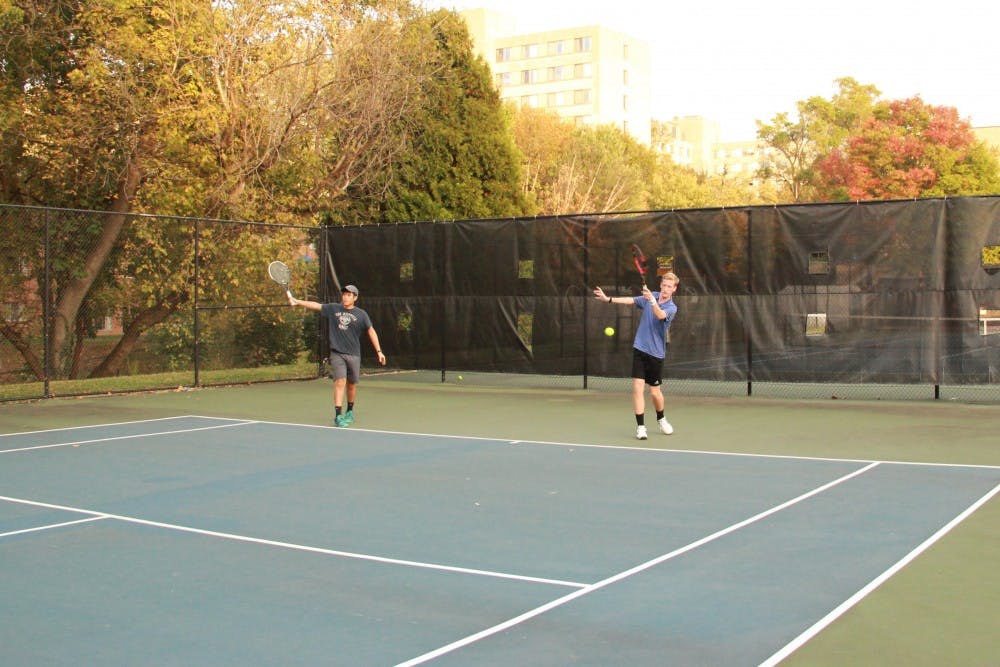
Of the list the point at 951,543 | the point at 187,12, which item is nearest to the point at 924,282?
the point at 951,543

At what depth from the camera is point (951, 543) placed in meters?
6.02

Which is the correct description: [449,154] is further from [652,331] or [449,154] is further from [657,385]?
[657,385]

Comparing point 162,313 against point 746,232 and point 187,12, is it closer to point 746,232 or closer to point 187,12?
point 187,12

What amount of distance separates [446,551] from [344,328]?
20.3ft

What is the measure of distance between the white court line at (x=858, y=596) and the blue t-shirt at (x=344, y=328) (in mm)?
7119

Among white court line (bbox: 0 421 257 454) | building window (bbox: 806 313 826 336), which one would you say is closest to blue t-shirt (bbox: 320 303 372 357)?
white court line (bbox: 0 421 257 454)

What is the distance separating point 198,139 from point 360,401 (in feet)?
22.9

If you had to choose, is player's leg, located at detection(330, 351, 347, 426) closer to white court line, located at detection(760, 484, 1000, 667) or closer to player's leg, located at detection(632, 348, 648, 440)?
player's leg, located at detection(632, 348, 648, 440)

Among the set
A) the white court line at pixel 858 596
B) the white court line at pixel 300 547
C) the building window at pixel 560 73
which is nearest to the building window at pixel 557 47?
the building window at pixel 560 73

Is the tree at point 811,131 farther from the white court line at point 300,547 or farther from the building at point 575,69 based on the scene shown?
the white court line at point 300,547

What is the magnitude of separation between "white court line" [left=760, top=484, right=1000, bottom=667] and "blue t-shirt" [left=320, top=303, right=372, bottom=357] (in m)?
7.12

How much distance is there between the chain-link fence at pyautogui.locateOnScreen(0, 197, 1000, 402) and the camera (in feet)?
43.5

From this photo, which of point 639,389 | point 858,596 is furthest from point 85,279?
point 858,596

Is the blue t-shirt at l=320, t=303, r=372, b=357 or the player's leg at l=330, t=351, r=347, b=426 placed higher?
the blue t-shirt at l=320, t=303, r=372, b=357
